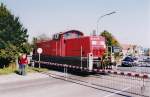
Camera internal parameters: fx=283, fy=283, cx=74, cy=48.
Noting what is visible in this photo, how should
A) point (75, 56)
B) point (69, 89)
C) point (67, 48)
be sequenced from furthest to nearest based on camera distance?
point (67, 48) < point (75, 56) < point (69, 89)

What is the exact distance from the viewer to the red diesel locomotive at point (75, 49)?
22209 millimetres

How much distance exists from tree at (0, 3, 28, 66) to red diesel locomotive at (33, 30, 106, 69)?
311 centimetres

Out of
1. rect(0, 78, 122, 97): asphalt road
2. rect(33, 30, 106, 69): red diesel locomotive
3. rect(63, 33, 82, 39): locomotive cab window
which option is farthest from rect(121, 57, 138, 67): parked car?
rect(0, 78, 122, 97): asphalt road

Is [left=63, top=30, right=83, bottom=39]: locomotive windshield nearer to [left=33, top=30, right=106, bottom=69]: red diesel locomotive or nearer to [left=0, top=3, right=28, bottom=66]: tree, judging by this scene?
[left=33, top=30, right=106, bottom=69]: red diesel locomotive

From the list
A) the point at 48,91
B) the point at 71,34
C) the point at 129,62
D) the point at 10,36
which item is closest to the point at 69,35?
the point at 71,34

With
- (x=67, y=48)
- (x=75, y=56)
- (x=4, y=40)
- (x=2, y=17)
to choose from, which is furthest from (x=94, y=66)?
(x=2, y=17)

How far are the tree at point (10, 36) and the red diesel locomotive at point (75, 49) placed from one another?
3.11 meters

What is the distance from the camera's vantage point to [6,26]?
29.1 meters

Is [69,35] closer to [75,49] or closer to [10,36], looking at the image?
[75,49]

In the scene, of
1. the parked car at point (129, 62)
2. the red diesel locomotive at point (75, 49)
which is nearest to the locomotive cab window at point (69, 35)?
the red diesel locomotive at point (75, 49)

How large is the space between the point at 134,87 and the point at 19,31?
1753 centimetres

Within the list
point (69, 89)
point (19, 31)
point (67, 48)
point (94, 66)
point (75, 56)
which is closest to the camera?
point (69, 89)

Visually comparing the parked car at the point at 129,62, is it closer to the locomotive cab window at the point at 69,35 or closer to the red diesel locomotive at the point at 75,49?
the red diesel locomotive at the point at 75,49

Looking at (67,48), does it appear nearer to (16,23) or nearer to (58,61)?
(58,61)
